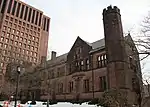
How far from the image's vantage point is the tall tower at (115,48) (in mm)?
25656

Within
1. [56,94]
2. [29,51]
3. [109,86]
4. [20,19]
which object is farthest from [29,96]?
[20,19]

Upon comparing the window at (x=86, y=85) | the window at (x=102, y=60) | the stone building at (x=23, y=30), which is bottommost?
the window at (x=86, y=85)

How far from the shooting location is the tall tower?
84.2ft

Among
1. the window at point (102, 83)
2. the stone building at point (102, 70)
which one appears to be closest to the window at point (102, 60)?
the stone building at point (102, 70)

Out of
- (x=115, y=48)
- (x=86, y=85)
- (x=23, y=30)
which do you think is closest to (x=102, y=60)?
(x=115, y=48)

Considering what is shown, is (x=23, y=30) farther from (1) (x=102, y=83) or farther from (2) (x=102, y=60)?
(1) (x=102, y=83)

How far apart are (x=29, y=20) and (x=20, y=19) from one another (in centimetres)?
523

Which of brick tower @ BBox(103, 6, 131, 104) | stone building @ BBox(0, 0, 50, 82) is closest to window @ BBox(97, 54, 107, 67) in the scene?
brick tower @ BBox(103, 6, 131, 104)

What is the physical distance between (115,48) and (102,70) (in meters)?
4.59

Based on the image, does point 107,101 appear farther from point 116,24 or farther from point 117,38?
point 116,24

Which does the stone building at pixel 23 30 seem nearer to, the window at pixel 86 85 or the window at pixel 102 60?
the window at pixel 86 85

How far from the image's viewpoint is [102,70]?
29.4 metres

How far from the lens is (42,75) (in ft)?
140

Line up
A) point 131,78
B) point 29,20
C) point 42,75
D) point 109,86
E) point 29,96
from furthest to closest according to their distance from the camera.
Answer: point 29,20 → point 29,96 → point 42,75 → point 131,78 → point 109,86
